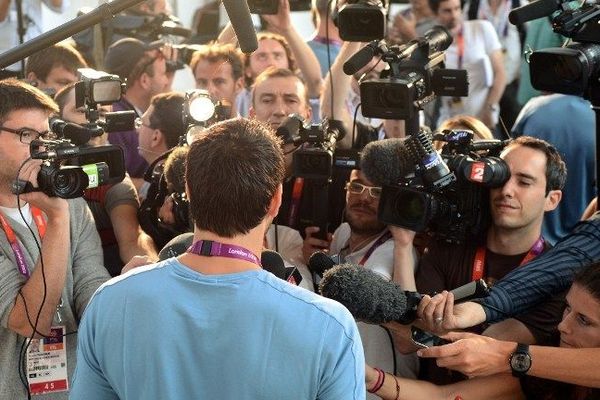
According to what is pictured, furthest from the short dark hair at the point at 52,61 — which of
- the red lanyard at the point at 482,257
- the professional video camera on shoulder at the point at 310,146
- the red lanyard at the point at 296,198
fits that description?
the red lanyard at the point at 482,257

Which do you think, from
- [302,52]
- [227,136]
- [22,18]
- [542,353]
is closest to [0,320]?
[227,136]

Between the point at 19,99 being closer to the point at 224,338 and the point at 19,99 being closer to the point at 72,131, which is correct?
the point at 72,131

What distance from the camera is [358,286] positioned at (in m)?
2.78

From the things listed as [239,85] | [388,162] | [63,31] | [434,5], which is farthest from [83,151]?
[434,5]

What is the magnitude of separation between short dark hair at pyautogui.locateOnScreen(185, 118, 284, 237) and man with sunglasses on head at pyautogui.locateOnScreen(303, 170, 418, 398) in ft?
4.59

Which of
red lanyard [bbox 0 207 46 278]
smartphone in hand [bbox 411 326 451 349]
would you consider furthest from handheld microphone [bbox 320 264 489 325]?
red lanyard [bbox 0 207 46 278]

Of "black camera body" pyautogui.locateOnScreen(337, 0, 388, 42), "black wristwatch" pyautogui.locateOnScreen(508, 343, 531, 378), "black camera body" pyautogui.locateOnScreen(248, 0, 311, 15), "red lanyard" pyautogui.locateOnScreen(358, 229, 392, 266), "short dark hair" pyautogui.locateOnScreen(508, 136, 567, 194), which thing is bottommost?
"black wristwatch" pyautogui.locateOnScreen(508, 343, 531, 378)

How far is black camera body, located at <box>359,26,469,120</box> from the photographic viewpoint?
374cm

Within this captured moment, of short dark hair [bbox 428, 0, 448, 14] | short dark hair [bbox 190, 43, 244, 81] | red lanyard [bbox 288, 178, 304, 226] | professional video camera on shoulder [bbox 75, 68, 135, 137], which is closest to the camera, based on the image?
professional video camera on shoulder [bbox 75, 68, 135, 137]

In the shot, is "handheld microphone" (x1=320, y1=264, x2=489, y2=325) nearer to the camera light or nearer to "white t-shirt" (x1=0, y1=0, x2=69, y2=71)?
the camera light

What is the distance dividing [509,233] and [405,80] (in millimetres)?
682

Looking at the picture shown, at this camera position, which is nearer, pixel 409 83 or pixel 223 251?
pixel 223 251

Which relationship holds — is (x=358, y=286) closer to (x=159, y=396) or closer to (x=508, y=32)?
(x=159, y=396)

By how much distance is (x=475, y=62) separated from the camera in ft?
22.1
